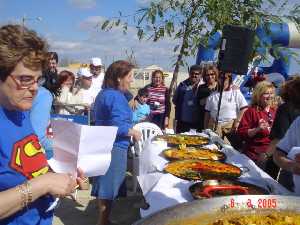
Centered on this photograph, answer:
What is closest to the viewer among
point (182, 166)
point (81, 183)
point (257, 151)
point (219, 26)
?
point (81, 183)

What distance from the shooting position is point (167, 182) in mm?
2547

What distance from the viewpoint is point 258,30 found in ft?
22.8

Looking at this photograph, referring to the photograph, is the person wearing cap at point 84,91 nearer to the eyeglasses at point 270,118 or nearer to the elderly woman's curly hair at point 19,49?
the eyeglasses at point 270,118

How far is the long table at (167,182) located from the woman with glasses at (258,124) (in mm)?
523

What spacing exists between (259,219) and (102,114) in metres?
2.08

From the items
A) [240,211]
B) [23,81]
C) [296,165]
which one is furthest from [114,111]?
[23,81]

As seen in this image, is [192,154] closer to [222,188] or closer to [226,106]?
[222,188]

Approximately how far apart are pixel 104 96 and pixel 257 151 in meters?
1.58

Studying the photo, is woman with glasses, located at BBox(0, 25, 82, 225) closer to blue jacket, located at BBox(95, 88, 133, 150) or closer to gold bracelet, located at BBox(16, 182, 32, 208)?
gold bracelet, located at BBox(16, 182, 32, 208)

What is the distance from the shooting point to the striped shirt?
6.48 metres

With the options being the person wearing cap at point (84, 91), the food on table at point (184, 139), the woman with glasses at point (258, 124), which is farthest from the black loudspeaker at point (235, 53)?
the person wearing cap at point (84, 91)

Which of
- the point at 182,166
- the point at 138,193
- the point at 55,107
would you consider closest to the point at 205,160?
the point at 182,166

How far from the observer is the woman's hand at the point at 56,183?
135 cm

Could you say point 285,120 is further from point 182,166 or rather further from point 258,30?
point 258,30
